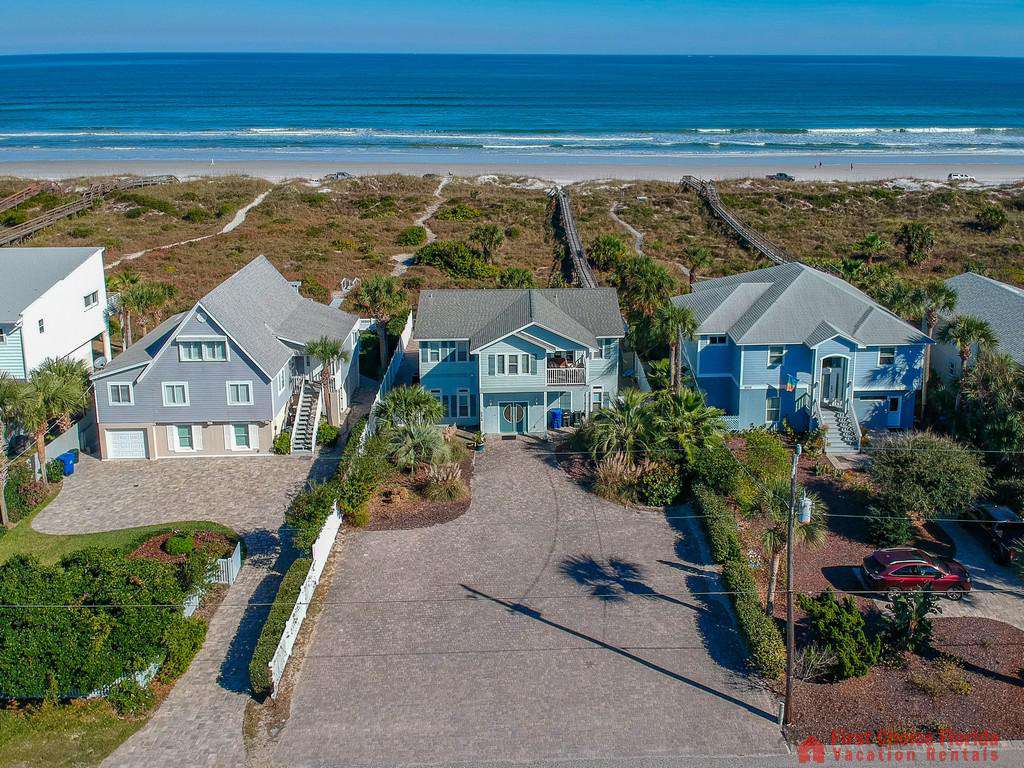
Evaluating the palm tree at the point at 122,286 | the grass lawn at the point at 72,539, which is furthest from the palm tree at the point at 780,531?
the palm tree at the point at 122,286

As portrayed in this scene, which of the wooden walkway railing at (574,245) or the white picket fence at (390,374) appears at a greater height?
the wooden walkway railing at (574,245)

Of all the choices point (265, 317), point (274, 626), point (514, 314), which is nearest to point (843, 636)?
point (274, 626)

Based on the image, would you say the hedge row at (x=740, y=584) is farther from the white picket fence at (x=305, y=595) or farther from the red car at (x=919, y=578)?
the white picket fence at (x=305, y=595)

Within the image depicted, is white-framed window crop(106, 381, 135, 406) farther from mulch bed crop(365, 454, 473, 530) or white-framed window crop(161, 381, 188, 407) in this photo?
mulch bed crop(365, 454, 473, 530)

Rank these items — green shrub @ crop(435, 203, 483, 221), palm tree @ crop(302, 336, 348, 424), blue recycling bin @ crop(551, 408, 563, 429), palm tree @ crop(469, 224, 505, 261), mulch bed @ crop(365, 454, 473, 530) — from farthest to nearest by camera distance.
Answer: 1. green shrub @ crop(435, 203, 483, 221)
2. palm tree @ crop(469, 224, 505, 261)
3. blue recycling bin @ crop(551, 408, 563, 429)
4. palm tree @ crop(302, 336, 348, 424)
5. mulch bed @ crop(365, 454, 473, 530)

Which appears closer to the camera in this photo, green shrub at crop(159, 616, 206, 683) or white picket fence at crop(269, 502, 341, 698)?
white picket fence at crop(269, 502, 341, 698)

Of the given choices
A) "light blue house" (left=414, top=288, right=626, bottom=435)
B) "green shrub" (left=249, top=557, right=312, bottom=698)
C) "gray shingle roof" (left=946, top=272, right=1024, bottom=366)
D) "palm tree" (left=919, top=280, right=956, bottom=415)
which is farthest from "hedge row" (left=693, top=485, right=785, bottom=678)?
"gray shingle roof" (left=946, top=272, right=1024, bottom=366)
